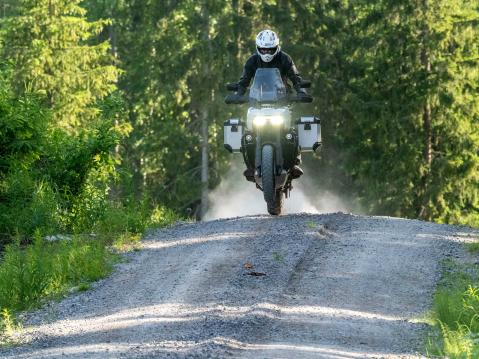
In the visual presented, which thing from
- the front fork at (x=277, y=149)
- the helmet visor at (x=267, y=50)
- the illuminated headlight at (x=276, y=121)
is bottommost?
the front fork at (x=277, y=149)

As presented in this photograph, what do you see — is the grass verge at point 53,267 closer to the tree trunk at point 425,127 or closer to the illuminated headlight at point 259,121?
the illuminated headlight at point 259,121

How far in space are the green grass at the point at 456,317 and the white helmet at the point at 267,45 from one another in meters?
4.79

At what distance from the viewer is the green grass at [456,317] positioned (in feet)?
27.9

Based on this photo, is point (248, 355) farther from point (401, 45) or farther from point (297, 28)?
point (297, 28)

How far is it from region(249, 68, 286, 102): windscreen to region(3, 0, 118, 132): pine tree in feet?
50.8

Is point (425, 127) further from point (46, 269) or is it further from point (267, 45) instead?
point (46, 269)

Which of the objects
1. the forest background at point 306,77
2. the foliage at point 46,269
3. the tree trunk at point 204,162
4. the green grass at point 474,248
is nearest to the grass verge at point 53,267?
the foliage at point 46,269

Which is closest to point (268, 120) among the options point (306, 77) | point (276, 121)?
point (276, 121)

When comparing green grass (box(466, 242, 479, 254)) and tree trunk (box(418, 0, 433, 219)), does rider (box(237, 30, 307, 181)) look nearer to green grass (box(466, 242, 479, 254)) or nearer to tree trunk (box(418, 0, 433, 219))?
green grass (box(466, 242, 479, 254))

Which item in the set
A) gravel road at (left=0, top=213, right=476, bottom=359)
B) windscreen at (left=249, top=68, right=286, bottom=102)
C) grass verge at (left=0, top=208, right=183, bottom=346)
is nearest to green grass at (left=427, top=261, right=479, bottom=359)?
gravel road at (left=0, top=213, right=476, bottom=359)

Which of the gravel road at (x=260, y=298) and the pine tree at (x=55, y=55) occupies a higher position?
the pine tree at (x=55, y=55)

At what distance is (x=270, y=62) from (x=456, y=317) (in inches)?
271

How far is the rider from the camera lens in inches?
612

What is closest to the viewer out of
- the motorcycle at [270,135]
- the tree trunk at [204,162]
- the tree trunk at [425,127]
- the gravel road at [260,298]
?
the gravel road at [260,298]
